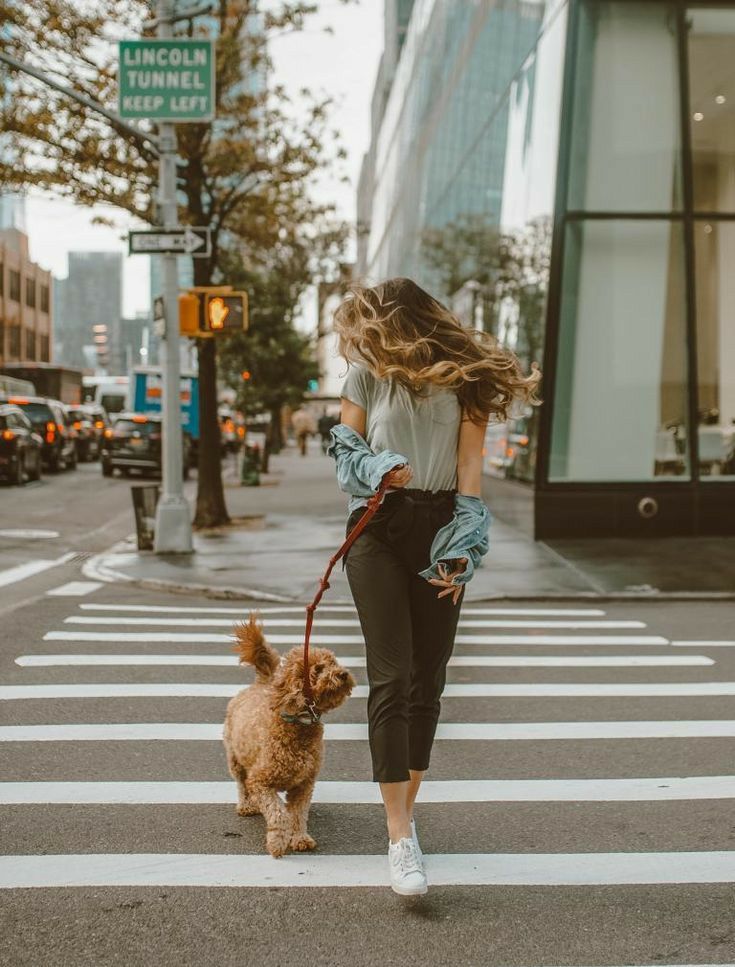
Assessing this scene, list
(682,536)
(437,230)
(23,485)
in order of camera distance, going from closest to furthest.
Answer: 1. (682,536)
2. (23,485)
3. (437,230)

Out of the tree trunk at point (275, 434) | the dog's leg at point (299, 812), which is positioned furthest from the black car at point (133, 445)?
the dog's leg at point (299, 812)

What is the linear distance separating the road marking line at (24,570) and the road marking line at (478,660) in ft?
15.2

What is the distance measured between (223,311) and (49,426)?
2010 centimetres

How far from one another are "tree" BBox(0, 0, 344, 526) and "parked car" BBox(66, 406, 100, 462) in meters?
22.4

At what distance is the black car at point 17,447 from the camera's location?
27.8 meters

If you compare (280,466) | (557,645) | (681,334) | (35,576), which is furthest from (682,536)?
(280,466)

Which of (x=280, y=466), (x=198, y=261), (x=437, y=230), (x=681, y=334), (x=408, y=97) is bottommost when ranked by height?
(x=280, y=466)

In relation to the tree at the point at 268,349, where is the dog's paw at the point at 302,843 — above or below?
below

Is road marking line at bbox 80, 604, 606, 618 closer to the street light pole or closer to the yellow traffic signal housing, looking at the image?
the street light pole

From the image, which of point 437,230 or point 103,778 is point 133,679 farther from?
point 437,230

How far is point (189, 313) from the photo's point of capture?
15.5 m

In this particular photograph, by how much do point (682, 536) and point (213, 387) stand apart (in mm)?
7925

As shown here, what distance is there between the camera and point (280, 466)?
144 feet

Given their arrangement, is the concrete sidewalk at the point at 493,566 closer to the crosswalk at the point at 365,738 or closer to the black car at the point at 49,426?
the crosswalk at the point at 365,738
